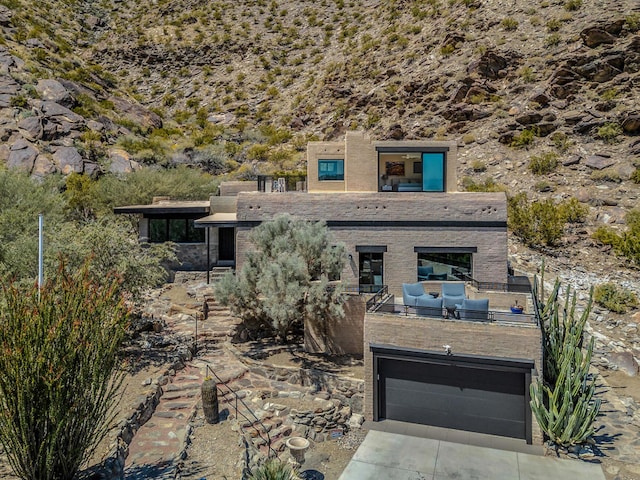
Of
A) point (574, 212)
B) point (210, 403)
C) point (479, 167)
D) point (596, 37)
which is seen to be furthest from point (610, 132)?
point (210, 403)

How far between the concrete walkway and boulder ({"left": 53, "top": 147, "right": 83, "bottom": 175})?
3234cm

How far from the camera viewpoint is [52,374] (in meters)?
7.47

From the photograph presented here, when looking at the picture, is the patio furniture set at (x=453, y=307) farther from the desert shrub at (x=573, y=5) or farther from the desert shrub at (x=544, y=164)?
the desert shrub at (x=573, y=5)

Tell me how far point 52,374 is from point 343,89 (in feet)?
156

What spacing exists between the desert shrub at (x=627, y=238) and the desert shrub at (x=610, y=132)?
940 centimetres

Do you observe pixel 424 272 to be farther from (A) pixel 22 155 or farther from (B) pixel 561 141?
(A) pixel 22 155

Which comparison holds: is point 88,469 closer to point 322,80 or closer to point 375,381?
point 375,381

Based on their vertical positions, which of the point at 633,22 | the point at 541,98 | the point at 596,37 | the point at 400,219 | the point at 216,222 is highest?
the point at 633,22

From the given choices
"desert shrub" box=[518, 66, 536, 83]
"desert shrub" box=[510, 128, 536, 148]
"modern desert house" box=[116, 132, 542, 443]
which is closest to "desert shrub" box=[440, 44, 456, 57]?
"desert shrub" box=[518, 66, 536, 83]

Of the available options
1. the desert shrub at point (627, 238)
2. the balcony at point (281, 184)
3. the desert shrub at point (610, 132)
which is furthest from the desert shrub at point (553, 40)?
the balcony at point (281, 184)

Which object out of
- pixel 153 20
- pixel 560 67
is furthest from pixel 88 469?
pixel 153 20

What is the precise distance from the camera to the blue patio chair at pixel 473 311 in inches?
496

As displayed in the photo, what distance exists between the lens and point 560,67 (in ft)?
127

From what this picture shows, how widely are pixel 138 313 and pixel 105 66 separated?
5833 cm
